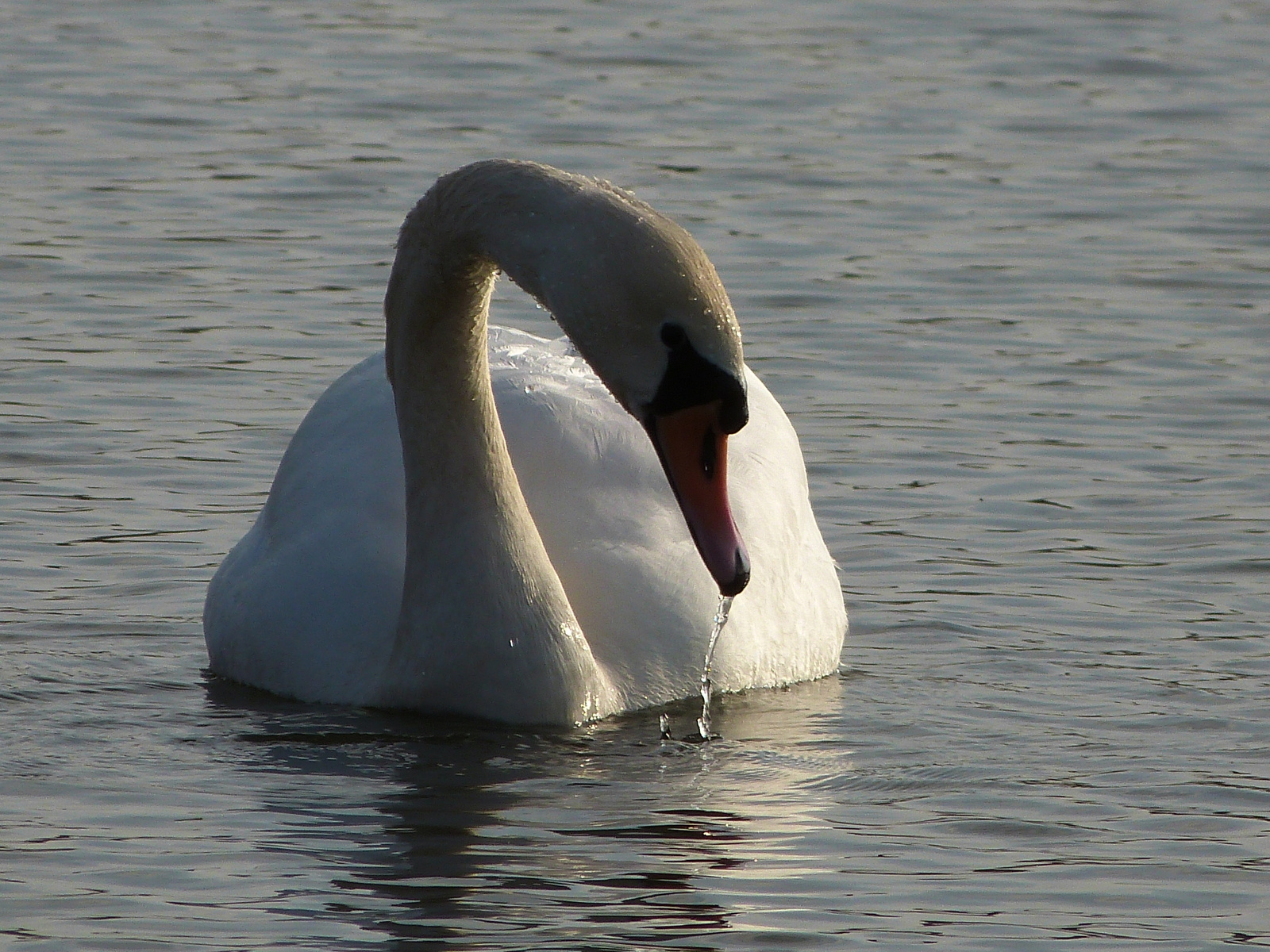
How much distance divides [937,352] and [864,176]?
3.35m

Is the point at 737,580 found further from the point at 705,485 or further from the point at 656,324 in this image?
the point at 656,324

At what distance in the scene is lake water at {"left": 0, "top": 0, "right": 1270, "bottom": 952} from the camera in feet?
22.4

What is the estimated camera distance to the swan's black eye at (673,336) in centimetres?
690

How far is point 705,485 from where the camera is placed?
23.6ft

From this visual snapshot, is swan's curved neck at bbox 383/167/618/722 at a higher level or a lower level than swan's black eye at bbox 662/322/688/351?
lower

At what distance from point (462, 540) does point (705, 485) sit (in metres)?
1.09

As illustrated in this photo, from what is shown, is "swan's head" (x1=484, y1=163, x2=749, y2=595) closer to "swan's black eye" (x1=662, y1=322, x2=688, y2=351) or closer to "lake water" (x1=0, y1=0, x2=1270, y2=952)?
"swan's black eye" (x1=662, y1=322, x2=688, y2=351)

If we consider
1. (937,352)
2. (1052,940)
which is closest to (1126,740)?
(1052,940)

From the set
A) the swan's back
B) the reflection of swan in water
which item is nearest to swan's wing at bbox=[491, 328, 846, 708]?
the swan's back

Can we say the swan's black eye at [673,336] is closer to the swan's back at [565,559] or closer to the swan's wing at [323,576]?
the swan's back at [565,559]

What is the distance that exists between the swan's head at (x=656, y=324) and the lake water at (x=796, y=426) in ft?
2.58

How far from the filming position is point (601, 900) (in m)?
6.61

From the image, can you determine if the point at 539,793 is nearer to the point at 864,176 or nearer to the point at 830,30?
the point at 864,176

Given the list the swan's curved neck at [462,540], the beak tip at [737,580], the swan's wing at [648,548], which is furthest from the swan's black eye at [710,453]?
the swan's wing at [648,548]
